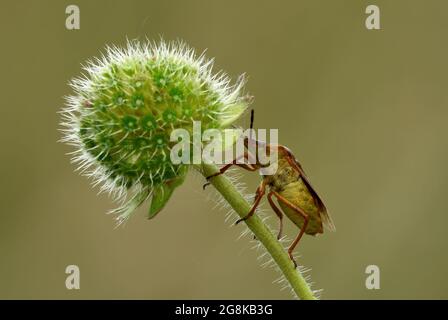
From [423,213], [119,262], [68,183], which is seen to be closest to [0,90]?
[68,183]

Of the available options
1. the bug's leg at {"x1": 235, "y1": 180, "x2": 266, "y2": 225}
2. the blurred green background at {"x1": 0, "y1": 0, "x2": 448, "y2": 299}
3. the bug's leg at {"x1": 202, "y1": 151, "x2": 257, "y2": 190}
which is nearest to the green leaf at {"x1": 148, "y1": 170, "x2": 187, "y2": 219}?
the bug's leg at {"x1": 202, "y1": 151, "x2": 257, "y2": 190}

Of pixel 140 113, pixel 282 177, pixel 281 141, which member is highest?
pixel 140 113

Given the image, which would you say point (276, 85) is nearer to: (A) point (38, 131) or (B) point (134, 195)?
(A) point (38, 131)

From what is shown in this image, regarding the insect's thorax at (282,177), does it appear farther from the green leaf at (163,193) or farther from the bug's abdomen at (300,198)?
the green leaf at (163,193)

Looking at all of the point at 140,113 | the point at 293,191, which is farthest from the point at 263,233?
the point at 140,113

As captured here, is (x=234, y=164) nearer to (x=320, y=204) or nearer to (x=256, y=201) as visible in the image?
(x=256, y=201)

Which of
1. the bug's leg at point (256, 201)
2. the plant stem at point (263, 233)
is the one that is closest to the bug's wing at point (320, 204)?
the bug's leg at point (256, 201)

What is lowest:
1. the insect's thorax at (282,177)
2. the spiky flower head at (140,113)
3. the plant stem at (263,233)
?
the plant stem at (263,233)
